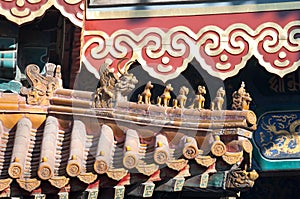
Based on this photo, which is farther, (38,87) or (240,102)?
(240,102)

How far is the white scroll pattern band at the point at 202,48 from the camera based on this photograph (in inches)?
400

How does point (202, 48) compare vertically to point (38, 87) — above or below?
above

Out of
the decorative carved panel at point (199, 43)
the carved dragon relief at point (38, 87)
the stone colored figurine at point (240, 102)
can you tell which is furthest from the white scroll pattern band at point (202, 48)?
the carved dragon relief at point (38, 87)

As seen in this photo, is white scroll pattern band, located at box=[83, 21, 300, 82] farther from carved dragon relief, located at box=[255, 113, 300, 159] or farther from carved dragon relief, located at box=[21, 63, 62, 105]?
carved dragon relief, located at box=[21, 63, 62, 105]

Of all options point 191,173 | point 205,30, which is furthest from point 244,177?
point 191,173

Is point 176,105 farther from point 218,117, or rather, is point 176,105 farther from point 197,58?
point 197,58

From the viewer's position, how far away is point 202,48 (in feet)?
33.8

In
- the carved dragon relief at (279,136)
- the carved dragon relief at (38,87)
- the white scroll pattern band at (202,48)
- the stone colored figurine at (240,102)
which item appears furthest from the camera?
the carved dragon relief at (279,136)

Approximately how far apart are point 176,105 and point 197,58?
6.61 ft

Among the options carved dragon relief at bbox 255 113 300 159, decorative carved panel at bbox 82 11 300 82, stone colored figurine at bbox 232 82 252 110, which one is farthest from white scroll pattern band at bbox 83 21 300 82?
stone colored figurine at bbox 232 82 252 110

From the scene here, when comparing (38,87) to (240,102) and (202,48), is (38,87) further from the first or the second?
(202,48)

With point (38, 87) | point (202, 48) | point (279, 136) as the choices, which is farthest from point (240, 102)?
point (279, 136)

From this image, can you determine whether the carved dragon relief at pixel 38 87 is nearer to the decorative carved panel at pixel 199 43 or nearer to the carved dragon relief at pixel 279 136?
the decorative carved panel at pixel 199 43

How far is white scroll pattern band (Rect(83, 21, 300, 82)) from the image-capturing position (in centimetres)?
1017
